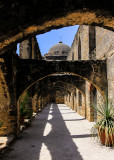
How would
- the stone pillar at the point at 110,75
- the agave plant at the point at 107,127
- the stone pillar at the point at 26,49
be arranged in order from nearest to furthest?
the agave plant at the point at 107,127
the stone pillar at the point at 110,75
the stone pillar at the point at 26,49

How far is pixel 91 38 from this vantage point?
9203 millimetres

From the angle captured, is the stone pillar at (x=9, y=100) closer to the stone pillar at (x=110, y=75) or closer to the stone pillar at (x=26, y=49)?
the stone pillar at (x=26, y=49)

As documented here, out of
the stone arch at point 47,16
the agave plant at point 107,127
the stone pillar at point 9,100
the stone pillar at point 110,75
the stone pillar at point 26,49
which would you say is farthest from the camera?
the stone pillar at point 26,49

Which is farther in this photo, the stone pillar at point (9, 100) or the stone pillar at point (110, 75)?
the stone pillar at point (110, 75)

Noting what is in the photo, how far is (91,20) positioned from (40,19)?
0.86 m

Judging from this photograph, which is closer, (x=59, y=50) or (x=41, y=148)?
(x=41, y=148)

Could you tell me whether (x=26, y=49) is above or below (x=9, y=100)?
above

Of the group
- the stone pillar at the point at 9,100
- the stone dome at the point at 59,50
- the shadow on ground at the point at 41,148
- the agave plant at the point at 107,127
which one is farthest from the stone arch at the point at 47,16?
the stone dome at the point at 59,50

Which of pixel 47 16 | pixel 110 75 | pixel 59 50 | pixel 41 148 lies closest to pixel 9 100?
pixel 41 148

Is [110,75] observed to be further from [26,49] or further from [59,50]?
[59,50]

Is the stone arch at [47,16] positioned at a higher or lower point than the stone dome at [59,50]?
lower

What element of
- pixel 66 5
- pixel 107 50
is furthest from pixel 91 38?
pixel 66 5

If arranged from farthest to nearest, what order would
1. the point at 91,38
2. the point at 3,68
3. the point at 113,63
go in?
the point at 91,38
the point at 113,63
the point at 3,68

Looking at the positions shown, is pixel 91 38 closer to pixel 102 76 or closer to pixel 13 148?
pixel 102 76
